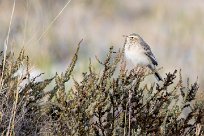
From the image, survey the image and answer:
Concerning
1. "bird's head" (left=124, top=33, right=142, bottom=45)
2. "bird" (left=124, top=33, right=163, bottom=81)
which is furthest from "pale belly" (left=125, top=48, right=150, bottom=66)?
"bird's head" (left=124, top=33, right=142, bottom=45)

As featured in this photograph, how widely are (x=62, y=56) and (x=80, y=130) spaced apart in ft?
29.0

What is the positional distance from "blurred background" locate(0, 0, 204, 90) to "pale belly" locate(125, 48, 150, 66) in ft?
2.17

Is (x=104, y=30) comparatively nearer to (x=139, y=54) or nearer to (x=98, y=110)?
(x=139, y=54)

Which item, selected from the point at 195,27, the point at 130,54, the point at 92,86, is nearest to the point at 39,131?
the point at 92,86

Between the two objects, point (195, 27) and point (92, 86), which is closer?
point (92, 86)

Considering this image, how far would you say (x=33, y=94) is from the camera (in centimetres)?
551

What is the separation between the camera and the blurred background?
8758mm

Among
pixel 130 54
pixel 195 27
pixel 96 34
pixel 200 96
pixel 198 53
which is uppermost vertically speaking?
pixel 96 34

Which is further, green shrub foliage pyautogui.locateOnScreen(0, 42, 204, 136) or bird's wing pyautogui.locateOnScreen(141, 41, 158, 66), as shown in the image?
bird's wing pyautogui.locateOnScreen(141, 41, 158, 66)

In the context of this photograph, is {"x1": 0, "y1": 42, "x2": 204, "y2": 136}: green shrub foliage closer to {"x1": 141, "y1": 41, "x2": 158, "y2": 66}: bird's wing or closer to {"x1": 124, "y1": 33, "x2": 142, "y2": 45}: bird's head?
{"x1": 141, "y1": 41, "x2": 158, "y2": 66}: bird's wing

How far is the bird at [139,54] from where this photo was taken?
6432 mm

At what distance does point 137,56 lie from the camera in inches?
257

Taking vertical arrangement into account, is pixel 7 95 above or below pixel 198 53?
below

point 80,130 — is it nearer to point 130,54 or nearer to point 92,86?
point 92,86
